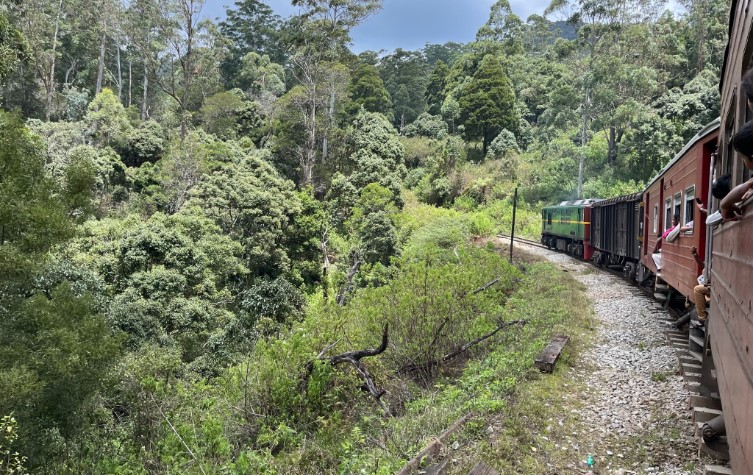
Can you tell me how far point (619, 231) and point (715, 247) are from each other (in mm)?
10637

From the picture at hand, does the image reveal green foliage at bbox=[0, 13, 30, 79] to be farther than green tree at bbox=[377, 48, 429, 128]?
No

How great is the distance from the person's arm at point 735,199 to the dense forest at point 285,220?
3.73 metres

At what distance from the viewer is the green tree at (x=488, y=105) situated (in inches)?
1435

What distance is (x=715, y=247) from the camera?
11.7 ft

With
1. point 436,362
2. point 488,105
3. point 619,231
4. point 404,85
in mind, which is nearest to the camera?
point 436,362

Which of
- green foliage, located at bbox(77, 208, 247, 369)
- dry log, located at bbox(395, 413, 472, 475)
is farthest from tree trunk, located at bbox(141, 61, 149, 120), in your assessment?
dry log, located at bbox(395, 413, 472, 475)

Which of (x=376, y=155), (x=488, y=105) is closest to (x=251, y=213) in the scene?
(x=376, y=155)

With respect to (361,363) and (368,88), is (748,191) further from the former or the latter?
(368,88)

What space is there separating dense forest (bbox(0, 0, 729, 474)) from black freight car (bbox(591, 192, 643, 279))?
2.01 meters

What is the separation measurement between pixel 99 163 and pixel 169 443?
70.7ft

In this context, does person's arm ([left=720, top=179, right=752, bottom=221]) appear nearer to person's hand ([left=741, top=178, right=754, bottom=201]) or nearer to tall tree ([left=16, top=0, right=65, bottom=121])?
person's hand ([left=741, top=178, right=754, bottom=201])

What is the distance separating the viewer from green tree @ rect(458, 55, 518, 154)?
36438mm

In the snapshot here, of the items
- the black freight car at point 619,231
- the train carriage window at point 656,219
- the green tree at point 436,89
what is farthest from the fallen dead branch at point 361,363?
the green tree at point 436,89

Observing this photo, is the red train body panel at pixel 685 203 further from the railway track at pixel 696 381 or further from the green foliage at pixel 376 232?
the green foliage at pixel 376 232
